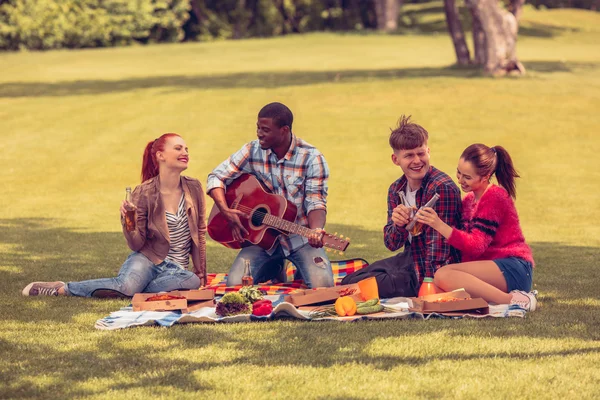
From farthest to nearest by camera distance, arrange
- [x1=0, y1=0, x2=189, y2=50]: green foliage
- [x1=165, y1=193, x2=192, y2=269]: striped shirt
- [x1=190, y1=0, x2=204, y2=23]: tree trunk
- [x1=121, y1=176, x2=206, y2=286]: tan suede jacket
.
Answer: [x1=190, y1=0, x2=204, y2=23]: tree trunk
[x1=0, y1=0, x2=189, y2=50]: green foliage
[x1=165, y1=193, x2=192, y2=269]: striped shirt
[x1=121, y1=176, x2=206, y2=286]: tan suede jacket

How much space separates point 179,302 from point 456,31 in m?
26.3

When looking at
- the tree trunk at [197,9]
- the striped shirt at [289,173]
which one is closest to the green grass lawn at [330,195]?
the striped shirt at [289,173]

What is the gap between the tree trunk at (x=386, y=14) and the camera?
51500mm

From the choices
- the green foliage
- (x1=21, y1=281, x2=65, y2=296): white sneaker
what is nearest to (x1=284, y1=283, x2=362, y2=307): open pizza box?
(x1=21, y1=281, x2=65, y2=296): white sneaker

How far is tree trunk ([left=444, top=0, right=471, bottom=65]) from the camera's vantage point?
104ft

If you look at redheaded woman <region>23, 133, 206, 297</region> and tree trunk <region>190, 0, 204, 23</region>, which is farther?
tree trunk <region>190, 0, 204, 23</region>

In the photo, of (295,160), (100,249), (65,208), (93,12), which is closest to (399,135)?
Answer: (295,160)

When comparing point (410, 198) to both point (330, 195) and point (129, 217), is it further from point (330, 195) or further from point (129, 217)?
point (330, 195)

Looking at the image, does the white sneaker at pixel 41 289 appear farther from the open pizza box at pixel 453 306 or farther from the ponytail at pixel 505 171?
the ponytail at pixel 505 171

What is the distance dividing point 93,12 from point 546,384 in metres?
47.1

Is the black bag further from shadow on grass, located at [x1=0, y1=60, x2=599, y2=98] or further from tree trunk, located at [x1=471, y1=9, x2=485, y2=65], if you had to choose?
tree trunk, located at [x1=471, y1=9, x2=485, y2=65]

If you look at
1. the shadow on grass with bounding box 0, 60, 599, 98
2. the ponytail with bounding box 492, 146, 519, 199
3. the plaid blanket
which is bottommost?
the shadow on grass with bounding box 0, 60, 599, 98

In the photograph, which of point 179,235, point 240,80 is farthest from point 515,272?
point 240,80

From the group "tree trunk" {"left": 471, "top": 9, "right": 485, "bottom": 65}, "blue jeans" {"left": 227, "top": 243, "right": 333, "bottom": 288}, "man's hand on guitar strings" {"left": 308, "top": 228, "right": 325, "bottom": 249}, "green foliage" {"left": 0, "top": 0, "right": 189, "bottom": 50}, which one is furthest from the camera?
"green foliage" {"left": 0, "top": 0, "right": 189, "bottom": 50}
